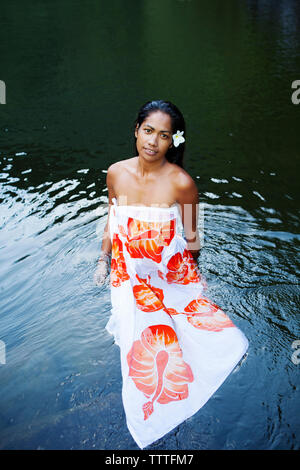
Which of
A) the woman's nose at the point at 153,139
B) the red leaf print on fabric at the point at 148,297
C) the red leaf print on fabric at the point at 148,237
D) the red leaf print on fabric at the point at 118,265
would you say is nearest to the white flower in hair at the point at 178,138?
the woman's nose at the point at 153,139

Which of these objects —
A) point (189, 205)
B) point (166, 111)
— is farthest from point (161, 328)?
point (166, 111)

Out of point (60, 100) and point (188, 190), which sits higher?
point (60, 100)

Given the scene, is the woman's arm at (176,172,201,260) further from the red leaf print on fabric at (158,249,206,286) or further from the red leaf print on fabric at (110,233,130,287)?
the red leaf print on fabric at (110,233,130,287)

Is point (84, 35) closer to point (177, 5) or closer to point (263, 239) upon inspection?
point (177, 5)

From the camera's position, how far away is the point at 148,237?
2.99m

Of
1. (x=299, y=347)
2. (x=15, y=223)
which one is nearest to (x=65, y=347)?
(x=299, y=347)

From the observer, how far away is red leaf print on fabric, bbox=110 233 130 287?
3.07 meters

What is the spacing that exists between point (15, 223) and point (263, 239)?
2.65 meters

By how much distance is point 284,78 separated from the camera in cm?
1002

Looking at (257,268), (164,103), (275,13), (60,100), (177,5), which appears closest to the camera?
(164,103)

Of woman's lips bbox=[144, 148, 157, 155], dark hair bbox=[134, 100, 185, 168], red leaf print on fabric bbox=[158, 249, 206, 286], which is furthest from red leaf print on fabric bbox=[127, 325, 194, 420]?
dark hair bbox=[134, 100, 185, 168]

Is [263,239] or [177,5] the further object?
[177,5]

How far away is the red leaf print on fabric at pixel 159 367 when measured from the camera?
232 cm

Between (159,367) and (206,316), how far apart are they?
542 mm
